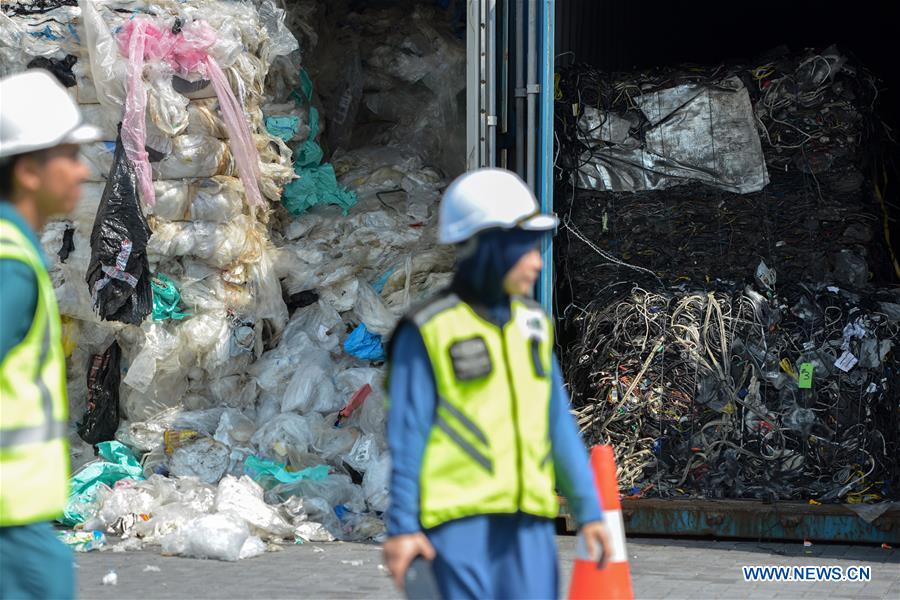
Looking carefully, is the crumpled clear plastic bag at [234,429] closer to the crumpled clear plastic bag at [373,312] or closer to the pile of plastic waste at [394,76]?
the crumpled clear plastic bag at [373,312]

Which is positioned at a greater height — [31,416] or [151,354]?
[31,416]

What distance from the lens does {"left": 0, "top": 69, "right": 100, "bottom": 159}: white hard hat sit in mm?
2754

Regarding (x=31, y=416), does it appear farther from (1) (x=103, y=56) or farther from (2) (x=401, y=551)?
(1) (x=103, y=56)

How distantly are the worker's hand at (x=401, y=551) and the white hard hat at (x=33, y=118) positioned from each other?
1.12 m

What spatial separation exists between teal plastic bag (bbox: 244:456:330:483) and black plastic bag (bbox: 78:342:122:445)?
1097 millimetres

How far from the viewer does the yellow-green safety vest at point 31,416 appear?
2.67 meters

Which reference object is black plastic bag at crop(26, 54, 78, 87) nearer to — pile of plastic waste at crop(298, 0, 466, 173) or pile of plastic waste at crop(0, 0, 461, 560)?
pile of plastic waste at crop(0, 0, 461, 560)

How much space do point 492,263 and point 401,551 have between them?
0.69m

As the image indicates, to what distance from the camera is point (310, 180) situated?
9.05m

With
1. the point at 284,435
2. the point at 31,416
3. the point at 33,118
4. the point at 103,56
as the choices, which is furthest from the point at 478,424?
the point at 103,56

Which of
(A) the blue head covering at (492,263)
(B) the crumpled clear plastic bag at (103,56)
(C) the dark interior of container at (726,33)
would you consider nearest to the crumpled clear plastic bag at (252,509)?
(B) the crumpled clear plastic bag at (103,56)

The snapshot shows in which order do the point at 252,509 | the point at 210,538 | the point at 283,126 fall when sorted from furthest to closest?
the point at 283,126 → the point at 252,509 → the point at 210,538

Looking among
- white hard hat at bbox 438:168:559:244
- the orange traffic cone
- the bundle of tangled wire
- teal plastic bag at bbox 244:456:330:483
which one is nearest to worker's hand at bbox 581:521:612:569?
white hard hat at bbox 438:168:559:244

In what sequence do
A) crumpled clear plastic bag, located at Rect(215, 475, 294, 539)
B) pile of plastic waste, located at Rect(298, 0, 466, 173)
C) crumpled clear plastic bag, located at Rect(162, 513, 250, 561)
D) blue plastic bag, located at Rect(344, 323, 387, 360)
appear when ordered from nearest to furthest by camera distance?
crumpled clear plastic bag, located at Rect(162, 513, 250, 561), crumpled clear plastic bag, located at Rect(215, 475, 294, 539), blue plastic bag, located at Rect(344, 323, 387, 360), pile of plastic waste, located at Rect(298, 0, 466, 173)
